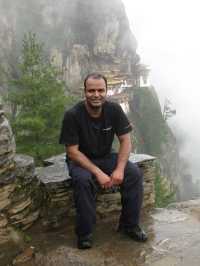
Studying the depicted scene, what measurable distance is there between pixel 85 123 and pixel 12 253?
1.75 metres

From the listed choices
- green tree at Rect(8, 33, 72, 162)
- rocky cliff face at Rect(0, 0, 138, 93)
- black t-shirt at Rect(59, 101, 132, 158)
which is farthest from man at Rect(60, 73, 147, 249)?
rocky cliff face at Rect(0, 0, 138, 93)

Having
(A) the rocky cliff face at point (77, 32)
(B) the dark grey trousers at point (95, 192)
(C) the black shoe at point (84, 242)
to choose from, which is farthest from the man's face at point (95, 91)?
(A) the rocky cliff face at point (77, 32)

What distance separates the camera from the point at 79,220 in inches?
187

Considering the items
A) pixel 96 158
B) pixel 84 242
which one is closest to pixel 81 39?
pixel 96 158

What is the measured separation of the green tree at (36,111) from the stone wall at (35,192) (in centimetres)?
1128

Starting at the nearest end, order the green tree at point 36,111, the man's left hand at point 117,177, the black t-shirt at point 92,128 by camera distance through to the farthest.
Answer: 1. the man's left hand at point 117,177
2. the black t-shirt at point 92,128
3. the green tree at point 36,111

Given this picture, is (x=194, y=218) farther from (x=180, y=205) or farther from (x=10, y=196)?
(x=10, y=196)

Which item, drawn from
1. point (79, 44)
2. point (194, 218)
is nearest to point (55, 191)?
point (194, 218)

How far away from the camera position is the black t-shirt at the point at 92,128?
491cm

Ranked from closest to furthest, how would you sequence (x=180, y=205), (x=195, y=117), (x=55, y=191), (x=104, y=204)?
(x=55, y=191) → (x=104, y=204) → (x=180, y=205) → (x=195, y=117)

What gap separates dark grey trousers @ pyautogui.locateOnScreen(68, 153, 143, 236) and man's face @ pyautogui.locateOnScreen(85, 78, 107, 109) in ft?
2.48

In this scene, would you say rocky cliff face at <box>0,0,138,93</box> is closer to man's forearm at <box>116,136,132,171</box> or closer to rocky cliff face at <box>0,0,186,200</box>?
rocky cliff face at <box>0,0,186,200</box>

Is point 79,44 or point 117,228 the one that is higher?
point 79,44

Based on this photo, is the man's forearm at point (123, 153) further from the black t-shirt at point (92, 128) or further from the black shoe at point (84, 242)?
the black shoe at point (84, 242)
